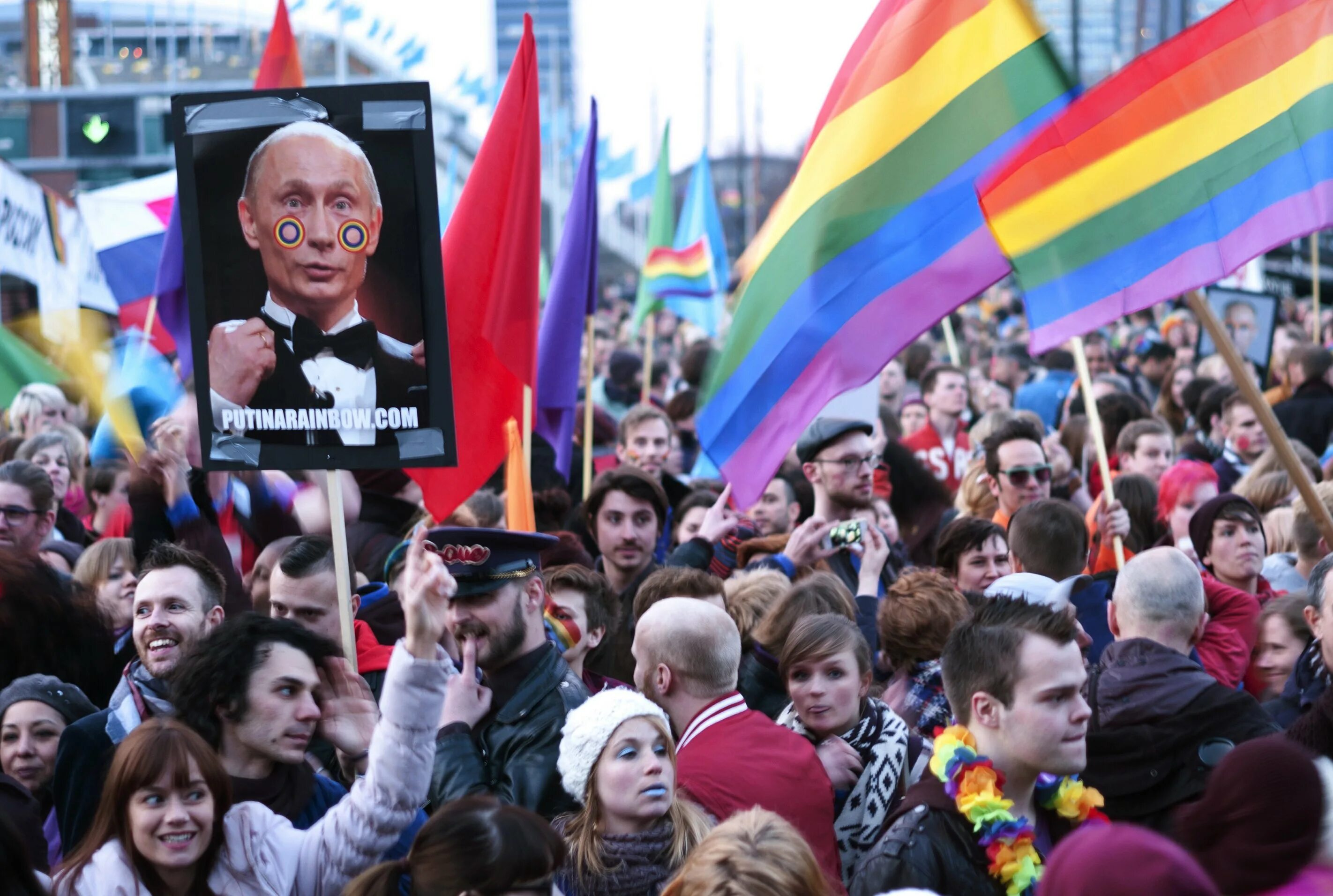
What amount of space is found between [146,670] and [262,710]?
0.82 meters

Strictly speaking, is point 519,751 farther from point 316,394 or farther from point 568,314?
point 568,314

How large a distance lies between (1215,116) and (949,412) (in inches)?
215

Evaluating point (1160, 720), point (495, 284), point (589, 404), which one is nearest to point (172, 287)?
point (589, 404)

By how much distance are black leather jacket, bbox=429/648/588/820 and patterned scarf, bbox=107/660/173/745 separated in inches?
29.8

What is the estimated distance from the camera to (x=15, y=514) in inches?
270

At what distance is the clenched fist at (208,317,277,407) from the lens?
488cm

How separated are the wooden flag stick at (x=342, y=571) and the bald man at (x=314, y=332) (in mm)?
179

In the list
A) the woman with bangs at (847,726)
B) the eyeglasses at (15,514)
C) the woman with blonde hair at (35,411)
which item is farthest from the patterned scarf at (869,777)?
the woman with blonde hair at (35,411)

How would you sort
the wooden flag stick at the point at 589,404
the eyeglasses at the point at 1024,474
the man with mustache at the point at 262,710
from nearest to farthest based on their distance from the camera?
the man with mustache at the point at 262,710
the eyeglasses at the point at 1024,474
the wooden flag stick at the point at 589,404

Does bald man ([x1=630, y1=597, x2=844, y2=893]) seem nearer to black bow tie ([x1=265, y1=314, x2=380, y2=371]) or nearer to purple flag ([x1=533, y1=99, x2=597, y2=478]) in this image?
black bow tie ([x1=265, y1=314, x2=380, y2=371])

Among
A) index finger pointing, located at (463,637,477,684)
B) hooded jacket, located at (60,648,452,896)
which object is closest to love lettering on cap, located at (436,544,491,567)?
index finger pointing, located at (463,637,477,684)

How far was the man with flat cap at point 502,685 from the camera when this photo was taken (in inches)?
169

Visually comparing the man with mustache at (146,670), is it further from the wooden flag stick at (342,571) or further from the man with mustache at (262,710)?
the wooden flag stick at (342,571)

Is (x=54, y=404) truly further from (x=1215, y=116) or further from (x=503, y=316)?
(x=1215, y=116)
